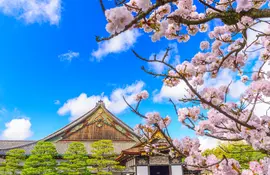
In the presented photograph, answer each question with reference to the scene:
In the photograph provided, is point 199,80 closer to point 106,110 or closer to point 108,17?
point 108,17

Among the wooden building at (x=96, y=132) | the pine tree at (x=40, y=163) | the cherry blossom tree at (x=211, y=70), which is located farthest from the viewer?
the wooden building at (x=96, y=132)

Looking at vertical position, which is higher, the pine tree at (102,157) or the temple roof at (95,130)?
the temple roof at (95,130)

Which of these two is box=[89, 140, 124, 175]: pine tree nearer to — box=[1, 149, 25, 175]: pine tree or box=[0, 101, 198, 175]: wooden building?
box=[0, 101, 198, 175]: wooden building

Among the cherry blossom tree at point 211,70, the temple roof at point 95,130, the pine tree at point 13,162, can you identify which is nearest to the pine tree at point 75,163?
the pine tree at point 13,162

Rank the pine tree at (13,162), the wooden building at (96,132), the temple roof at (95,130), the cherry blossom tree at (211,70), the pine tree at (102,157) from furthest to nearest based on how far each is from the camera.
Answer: the temple roof at (95,130) < the wooden building at (96,132) < the pine tree at (13,162) < the pine tree at (102,157) < the cherry blossom tree at (211,70)

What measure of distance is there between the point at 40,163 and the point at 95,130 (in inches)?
267

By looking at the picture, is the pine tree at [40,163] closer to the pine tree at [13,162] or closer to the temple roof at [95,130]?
the pine tree at [13,162]

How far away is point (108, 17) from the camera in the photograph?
6.76 feet

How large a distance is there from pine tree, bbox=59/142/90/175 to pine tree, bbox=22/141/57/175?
72 centimetres

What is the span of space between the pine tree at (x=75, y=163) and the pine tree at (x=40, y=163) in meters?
0.72

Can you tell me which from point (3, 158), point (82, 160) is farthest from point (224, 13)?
point (3, 158)

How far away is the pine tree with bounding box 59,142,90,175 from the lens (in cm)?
1584

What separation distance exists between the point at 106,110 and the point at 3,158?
875cm

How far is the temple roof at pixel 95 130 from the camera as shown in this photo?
21.4 meters
